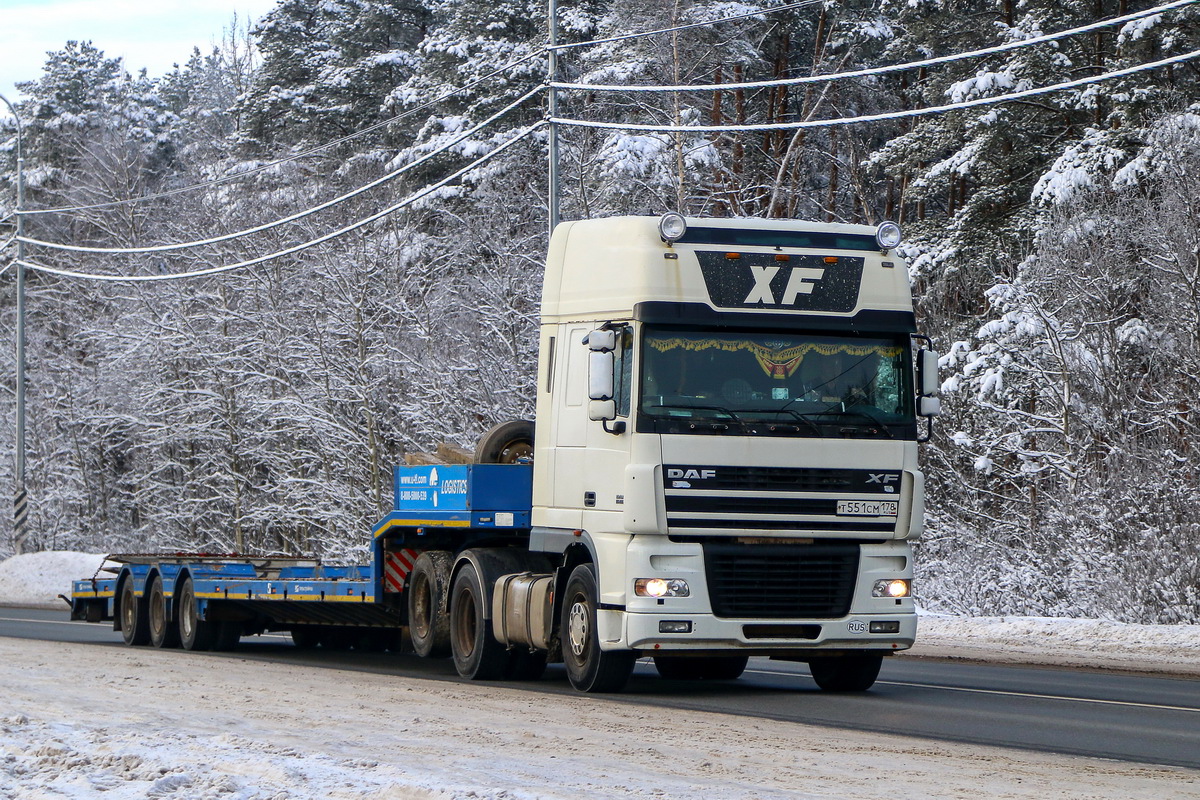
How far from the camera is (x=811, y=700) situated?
43.4 feet

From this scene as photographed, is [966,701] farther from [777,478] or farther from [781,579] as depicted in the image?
[777,478]

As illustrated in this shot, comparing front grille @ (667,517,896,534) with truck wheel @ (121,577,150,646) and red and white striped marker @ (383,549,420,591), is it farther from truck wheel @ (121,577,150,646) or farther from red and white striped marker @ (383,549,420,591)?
truck wheel @ (121,577,150,646)

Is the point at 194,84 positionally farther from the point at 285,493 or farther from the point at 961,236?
the point at 961,236

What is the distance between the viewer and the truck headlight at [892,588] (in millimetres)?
12852

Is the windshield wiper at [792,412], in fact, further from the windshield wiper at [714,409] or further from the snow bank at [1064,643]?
the snow bank at [1064,643]

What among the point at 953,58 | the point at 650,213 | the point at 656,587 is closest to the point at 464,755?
the point at 656,587

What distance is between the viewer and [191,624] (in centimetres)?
1892

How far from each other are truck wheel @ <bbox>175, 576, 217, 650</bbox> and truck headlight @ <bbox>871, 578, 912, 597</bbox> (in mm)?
8899

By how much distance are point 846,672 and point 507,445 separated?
12.3 feet

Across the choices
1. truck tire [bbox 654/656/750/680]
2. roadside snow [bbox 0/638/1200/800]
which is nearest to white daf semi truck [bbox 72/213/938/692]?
roadside snow [bbox 0/638/1200/800]

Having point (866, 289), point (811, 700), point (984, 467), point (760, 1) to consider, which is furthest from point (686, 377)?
point (760, 1)

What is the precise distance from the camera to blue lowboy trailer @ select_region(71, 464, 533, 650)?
48.2 feet

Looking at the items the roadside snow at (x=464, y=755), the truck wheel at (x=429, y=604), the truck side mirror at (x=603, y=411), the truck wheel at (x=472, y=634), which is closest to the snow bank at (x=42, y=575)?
the truck wheel at (x=429, y=604)

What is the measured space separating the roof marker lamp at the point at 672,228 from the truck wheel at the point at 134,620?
404 inches
